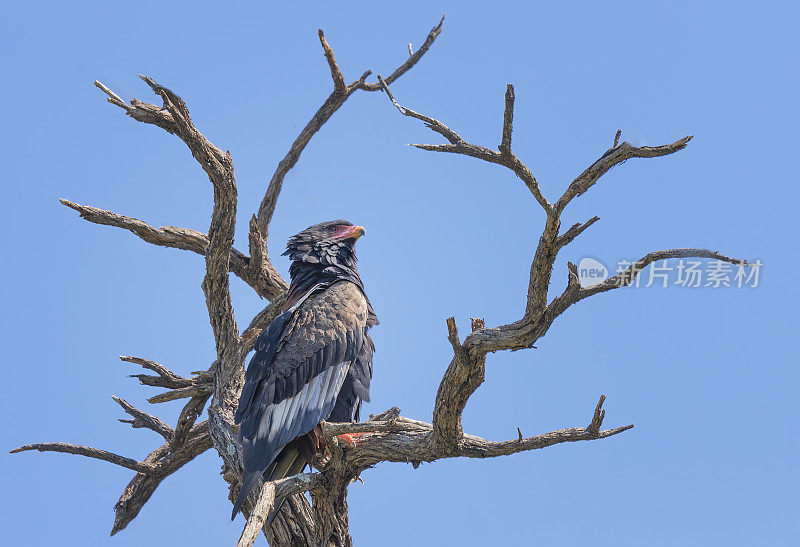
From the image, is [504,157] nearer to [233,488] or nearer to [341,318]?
[341,318]

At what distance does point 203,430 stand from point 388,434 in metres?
2.98

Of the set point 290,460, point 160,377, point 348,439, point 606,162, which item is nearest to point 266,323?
point 160,377

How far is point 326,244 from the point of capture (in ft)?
24.0

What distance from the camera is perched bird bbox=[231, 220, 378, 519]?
609cm

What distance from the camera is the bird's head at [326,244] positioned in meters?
7.24

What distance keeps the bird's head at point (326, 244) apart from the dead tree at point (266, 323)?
24.5 inches

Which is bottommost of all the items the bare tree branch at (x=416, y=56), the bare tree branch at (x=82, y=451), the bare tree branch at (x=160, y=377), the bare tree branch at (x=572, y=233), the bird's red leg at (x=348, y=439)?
the bird's red leg at (x=348, y=439)

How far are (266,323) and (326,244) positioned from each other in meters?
1.21

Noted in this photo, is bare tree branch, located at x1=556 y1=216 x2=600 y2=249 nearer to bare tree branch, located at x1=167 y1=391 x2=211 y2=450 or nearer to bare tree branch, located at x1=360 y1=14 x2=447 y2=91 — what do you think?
bare tree branch, located at x1=167 y1=391 x2=211 y2=450

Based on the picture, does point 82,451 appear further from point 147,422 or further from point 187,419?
point 187,419

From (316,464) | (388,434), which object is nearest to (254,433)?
(316,464)

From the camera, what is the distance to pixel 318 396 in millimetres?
6289

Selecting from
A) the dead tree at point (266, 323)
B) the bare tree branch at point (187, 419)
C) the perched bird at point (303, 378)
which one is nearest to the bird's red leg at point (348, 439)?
the dead tree at point (266, 323)

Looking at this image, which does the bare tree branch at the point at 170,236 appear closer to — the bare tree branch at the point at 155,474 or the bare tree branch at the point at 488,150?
the bare tree branch at the point at 155,474
